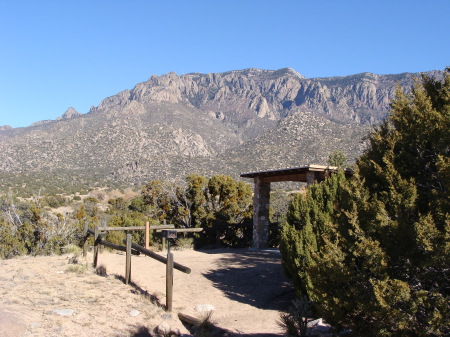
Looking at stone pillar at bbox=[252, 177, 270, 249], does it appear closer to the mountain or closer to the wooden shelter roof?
the wooden shelter roof

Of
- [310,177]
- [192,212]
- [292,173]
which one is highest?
[292,173]

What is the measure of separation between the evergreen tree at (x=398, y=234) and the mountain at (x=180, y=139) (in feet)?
63.0

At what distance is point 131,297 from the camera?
7133 millimetres

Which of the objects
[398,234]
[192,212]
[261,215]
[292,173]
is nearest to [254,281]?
[292,173]

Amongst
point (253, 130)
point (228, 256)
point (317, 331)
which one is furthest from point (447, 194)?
point (253, 130)

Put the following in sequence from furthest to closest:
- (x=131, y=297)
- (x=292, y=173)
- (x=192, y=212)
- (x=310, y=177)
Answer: (x=192, y=212)
(x=292, y=173)
(x=310, y=177)
(x=131, y=297)

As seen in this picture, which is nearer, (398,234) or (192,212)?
(398,234)

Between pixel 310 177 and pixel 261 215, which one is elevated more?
pixel 310 177

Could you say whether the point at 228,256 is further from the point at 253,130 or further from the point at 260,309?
the point at 253,130

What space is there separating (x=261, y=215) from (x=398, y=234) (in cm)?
1040

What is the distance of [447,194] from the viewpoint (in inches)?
120

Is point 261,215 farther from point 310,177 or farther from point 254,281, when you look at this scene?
point 254,281

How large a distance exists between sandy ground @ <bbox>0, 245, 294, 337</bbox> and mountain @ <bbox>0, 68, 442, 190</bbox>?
16.3m

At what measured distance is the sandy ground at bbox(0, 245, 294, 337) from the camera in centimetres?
564
